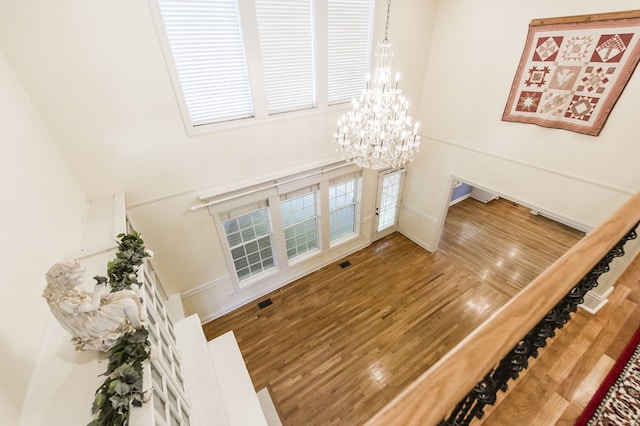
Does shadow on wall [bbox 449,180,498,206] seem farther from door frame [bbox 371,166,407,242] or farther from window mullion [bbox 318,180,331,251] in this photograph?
window mullion [bbox 318,180,331,251]

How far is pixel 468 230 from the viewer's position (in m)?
6.98

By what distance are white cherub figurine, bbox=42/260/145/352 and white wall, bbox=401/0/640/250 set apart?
5187 mm

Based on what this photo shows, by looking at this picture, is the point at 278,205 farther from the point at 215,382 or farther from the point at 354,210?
the point at 215,382

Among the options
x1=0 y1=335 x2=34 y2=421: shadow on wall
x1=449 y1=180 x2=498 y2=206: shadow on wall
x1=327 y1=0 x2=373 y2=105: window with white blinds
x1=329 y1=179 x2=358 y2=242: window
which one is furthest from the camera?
x1=449 y1=180 x2=498 y2=206: shadow on wall

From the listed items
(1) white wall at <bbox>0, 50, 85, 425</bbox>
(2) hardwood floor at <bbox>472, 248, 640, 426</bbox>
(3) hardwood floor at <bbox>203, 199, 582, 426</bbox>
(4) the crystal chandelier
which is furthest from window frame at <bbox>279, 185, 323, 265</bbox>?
(2) hardwood floor at <bbox>472, 248, 640, 426</bbox>

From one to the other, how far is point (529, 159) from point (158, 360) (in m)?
5.21

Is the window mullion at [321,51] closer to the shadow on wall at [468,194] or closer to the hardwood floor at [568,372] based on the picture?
the hardwood floor at [568,372]

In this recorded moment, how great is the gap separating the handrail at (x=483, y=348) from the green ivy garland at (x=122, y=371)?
1303mm

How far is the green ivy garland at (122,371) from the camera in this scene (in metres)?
1.23

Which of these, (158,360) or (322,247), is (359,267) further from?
(158,360)

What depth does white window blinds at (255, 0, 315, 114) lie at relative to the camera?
330 centimetres

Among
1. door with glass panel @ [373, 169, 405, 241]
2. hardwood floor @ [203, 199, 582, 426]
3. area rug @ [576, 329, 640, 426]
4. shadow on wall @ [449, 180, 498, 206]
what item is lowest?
hardwood floor @ [203, 199, 582, 426]

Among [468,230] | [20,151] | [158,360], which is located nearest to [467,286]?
[468,230]

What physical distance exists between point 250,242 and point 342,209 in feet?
6.80
